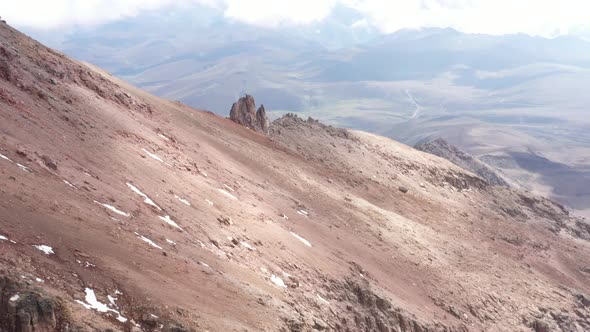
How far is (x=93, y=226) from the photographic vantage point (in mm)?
18047

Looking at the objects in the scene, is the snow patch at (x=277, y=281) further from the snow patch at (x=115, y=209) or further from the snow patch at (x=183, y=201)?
the snow patch at (x=115, y=209)

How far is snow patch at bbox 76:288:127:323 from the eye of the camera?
1405 cm

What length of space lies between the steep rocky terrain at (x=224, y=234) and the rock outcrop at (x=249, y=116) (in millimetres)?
2005

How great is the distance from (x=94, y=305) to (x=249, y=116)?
39049 mm

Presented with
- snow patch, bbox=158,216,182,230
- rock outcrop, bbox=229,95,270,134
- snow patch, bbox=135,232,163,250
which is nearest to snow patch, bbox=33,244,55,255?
snow patch, bbox=135,232,163,250

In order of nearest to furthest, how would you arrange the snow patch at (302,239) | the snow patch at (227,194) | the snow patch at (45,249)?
the snow patch at (45,249), the snow patch at (302,239), the snow patch at (227,194)

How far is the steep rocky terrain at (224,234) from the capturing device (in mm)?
15586

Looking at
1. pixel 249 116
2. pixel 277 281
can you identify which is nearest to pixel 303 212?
pixel 277 281

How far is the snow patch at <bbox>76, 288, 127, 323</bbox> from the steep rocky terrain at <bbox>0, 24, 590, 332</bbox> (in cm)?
4

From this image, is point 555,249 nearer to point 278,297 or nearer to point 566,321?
point 566,321

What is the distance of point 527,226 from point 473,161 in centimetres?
8223

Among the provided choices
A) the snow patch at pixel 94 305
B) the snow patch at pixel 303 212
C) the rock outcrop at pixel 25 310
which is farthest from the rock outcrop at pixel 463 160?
the rock outcrop at pixel 25 310

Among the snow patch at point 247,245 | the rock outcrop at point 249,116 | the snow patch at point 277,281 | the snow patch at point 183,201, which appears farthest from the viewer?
the rock outcrop at point 249,116

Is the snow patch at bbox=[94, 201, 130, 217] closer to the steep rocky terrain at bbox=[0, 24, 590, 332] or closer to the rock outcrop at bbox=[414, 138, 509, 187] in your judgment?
the steep rocky terrain at bbox=[0, 24, 590, 332]
